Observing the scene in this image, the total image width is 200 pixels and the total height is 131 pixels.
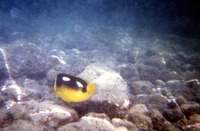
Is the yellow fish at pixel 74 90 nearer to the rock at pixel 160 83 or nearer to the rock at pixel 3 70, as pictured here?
the rock at pixel 160 83

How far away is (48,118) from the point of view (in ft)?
6.48

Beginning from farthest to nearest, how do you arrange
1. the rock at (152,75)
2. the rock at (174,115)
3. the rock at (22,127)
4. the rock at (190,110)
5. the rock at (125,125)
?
the rock at (152,75), the rock at (190,110), the rock at (174,115), the rock at (125,125), the rock at (22,127)

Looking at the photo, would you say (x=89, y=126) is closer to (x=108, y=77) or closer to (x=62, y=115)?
(x=62, y=115)

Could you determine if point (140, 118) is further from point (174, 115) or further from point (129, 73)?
point (129, 73)

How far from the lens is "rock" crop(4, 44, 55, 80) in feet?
16.0

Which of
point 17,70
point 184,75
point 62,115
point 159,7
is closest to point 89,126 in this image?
point 62,115

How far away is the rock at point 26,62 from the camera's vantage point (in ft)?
16.0

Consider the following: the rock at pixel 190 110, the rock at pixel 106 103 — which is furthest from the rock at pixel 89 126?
the rock at pixel 190 110

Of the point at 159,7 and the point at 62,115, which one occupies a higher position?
the point at 159,7

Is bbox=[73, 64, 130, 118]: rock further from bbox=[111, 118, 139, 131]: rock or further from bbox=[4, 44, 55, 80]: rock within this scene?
bbox=[4, 44, 55, 80]: rock

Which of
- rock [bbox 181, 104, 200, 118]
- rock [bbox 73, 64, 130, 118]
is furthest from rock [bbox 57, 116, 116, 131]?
rock [bbox 181, 104, 200, 118]

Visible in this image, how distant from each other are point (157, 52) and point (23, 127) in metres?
8.78

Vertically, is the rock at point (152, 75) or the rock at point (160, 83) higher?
the rock at point (152, 75)

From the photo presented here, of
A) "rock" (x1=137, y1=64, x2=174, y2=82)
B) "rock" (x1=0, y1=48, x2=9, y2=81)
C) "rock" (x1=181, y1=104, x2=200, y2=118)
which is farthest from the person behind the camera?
"rock" (x1=137, y1=64, x2=174, y2=82)
